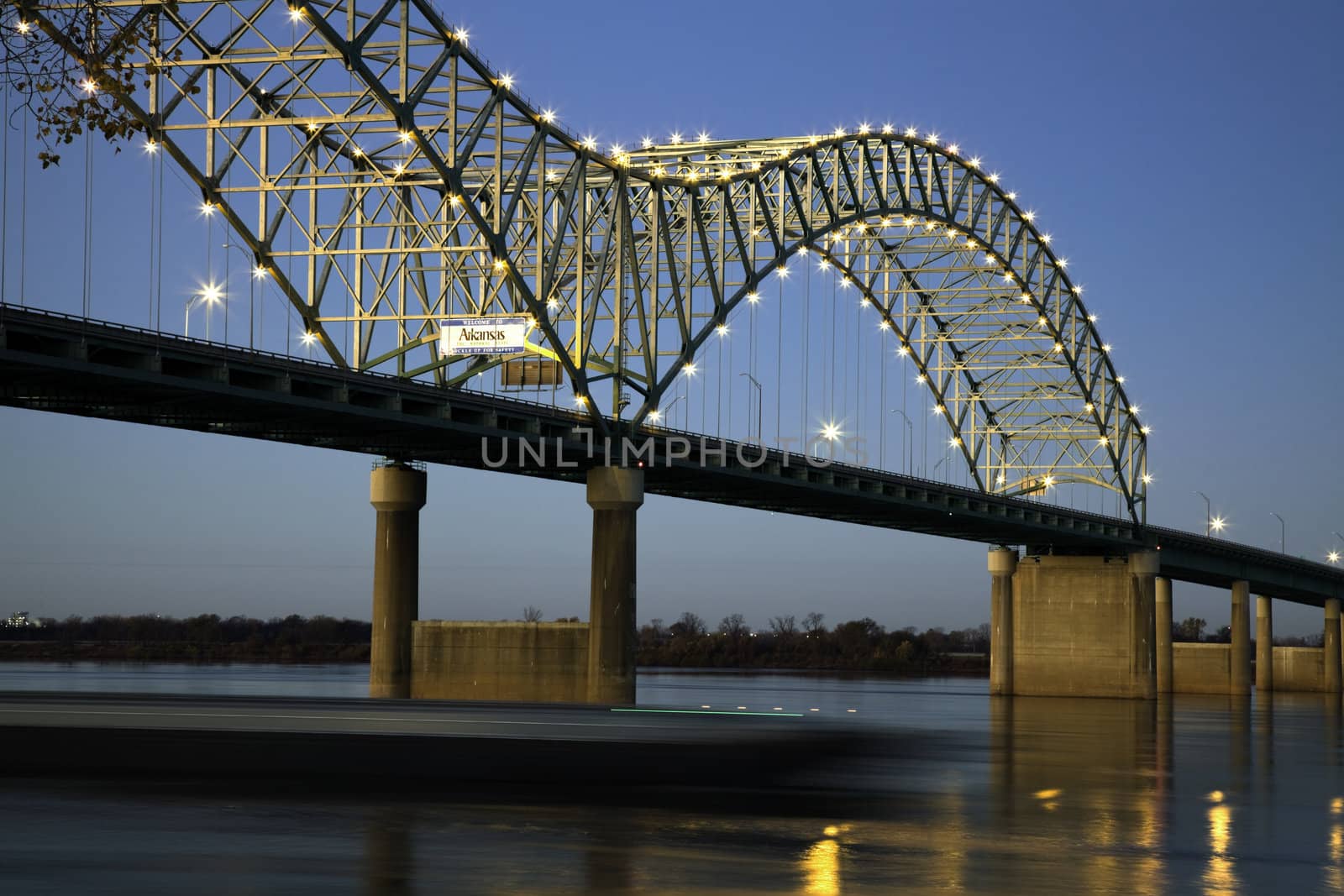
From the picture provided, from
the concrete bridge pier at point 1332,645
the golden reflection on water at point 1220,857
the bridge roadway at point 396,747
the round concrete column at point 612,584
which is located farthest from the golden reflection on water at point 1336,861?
the concrete bridge pier at point 1332,645

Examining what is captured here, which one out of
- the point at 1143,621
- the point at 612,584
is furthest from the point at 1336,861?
the point at 1143,621

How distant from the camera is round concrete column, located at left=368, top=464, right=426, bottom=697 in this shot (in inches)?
3137

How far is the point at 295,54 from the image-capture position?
60281 millimetres

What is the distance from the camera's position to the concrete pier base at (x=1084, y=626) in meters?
125

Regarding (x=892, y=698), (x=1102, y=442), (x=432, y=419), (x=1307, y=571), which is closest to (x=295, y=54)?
(x=432, y=419)

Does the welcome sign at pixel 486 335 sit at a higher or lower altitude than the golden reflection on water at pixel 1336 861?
higher

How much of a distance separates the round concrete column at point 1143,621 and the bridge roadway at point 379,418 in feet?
39.3

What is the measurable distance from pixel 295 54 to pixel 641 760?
38448mm

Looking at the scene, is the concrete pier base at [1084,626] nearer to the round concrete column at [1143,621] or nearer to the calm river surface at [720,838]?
the round concrete column at [1143,621]

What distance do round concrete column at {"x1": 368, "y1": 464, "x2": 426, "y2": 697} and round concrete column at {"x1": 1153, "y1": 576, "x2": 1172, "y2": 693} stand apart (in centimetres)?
7159

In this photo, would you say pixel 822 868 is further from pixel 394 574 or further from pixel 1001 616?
pixel 1001 616

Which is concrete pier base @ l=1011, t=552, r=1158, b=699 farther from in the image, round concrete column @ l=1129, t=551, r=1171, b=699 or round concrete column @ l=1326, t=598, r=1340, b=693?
round concrete column @ l=1326, t=598, r=1340, b=693

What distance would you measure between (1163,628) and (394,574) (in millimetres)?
87002

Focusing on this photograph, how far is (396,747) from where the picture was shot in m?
28.8
